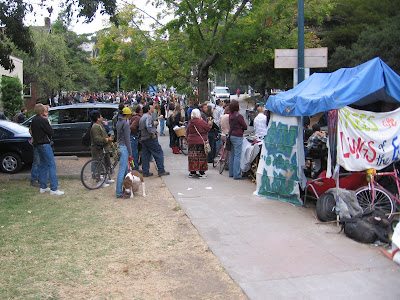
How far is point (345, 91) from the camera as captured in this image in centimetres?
742

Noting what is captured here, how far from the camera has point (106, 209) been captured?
862cm

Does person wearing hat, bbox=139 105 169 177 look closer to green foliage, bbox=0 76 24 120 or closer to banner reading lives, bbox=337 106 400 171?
banner reading lives, bbox=337 106 400 171

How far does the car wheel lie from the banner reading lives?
351 inches

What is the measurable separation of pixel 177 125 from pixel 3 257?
33.8 ft

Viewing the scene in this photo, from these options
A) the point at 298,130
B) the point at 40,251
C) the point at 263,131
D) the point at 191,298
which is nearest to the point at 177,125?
the point at 263,131

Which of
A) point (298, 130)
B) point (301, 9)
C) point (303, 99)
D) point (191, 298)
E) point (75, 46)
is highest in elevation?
point (75, 46)

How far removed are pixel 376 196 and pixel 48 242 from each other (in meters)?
5.16

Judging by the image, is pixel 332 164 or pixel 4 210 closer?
pixel 332 164

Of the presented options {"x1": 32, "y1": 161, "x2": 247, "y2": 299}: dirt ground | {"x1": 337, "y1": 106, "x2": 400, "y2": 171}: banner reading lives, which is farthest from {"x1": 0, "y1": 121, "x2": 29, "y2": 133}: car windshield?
{"x1": 337, "y1": 106, "x2": 400, "y2": 171}: banner reading lives

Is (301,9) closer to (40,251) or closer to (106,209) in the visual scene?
(106,209)

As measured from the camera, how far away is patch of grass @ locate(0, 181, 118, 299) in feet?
17.1

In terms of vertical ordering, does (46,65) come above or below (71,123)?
above

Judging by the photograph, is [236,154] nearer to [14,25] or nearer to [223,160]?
[223,160]

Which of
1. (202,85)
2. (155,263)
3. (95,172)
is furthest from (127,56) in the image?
(155,263)
